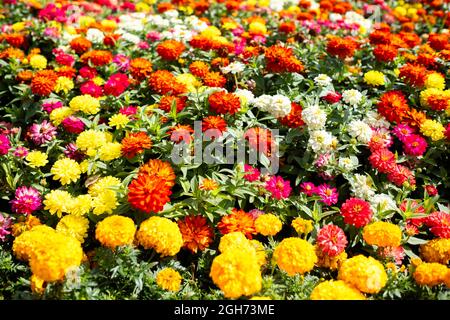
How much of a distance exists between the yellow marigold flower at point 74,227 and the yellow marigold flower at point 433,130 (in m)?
2.60

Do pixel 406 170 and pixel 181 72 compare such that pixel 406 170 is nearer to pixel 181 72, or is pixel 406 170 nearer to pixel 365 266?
pixel 365 266

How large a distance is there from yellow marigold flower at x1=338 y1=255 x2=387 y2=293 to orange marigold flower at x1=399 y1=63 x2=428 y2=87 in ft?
6.57

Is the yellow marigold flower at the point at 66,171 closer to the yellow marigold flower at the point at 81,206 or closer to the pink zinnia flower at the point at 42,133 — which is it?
the yellow marigold flower at the point at 81,206

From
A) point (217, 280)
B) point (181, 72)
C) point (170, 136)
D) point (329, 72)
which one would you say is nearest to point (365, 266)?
point (217, 280)

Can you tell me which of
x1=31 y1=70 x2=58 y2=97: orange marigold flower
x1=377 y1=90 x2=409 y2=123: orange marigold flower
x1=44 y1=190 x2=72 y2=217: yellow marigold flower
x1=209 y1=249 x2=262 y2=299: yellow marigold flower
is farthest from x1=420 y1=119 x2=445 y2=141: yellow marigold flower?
x1=31 y1=70 x2=58 y2=97: orange marigold flower

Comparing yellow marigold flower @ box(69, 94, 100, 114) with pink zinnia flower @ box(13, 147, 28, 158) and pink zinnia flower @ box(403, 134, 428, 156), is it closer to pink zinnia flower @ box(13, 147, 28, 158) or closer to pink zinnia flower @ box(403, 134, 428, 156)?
pink zinnia flower @ box(13, 147, 28, 158)

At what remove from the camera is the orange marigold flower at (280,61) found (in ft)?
12.6

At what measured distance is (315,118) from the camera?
336cm

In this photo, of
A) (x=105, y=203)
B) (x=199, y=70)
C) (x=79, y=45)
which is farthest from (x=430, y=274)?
(x=79, y=45)

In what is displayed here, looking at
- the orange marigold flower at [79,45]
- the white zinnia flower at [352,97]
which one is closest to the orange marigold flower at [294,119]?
the white zinnia flower at [352,97]

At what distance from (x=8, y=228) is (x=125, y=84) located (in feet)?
4.91

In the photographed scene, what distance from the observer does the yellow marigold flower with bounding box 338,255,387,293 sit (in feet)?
8.11

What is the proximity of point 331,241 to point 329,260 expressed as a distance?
128mm
